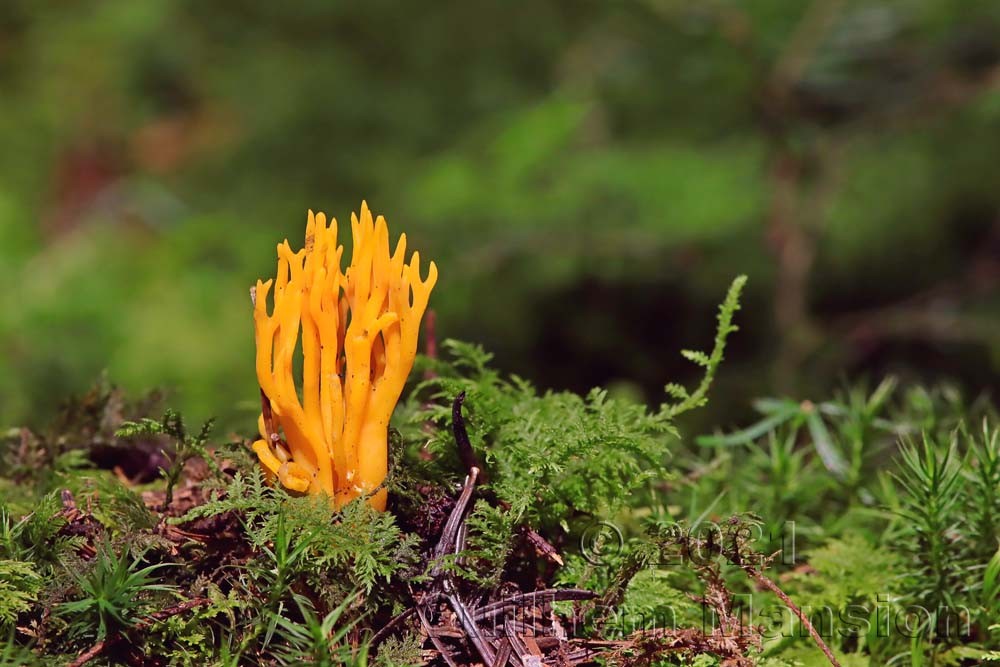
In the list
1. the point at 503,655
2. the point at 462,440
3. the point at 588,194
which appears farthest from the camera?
the point at 588,194

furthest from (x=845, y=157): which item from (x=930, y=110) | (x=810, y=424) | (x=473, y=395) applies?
(x=473, y=395)

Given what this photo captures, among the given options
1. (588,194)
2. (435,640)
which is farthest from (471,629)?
(588,194)

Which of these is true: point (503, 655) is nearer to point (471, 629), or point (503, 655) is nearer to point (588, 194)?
point (471, 629)

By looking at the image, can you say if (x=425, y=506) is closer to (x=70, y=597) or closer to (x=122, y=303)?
(x=70, y=597)

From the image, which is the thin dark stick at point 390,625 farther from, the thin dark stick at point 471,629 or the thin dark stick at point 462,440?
the thin dark stick at point 462,440

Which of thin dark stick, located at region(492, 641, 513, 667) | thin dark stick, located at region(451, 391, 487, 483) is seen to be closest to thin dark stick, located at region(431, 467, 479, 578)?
thin dark stick, located at region(451, 391, 487, 483)

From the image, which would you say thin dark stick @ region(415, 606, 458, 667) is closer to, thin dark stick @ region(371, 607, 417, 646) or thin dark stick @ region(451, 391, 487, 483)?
thin dark stick @ region(371, 607, 417, 646)
